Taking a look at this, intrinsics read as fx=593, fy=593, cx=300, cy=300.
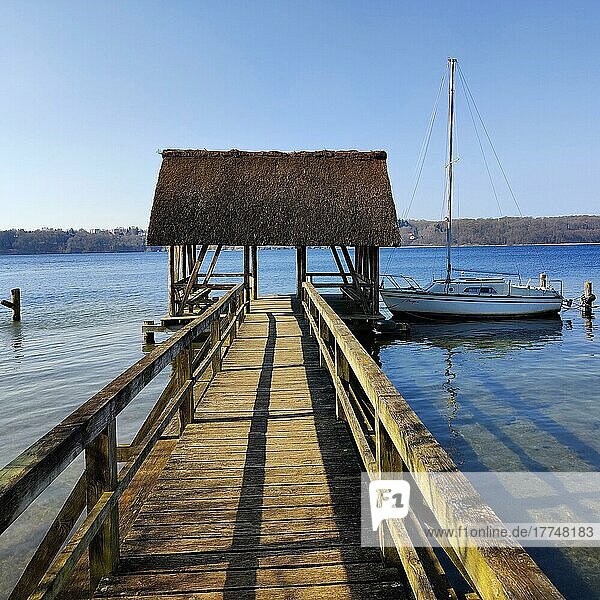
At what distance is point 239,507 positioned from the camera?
3.96 m

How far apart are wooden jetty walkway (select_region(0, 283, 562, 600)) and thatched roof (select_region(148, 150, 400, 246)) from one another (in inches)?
459

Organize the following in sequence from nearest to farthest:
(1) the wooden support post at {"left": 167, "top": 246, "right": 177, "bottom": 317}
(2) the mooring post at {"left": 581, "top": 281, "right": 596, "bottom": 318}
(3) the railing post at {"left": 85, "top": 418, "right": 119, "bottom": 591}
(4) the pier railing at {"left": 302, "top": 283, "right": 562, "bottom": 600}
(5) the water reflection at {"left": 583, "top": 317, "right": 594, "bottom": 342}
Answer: (4) the pier railing at {"left": 302, "top": 283, "right": 562, "bottom": 600}
(3) the railing post at {"left": 85, "top": 418, "right": 119, "bottom": 591}
(1) the wooden support post at {"left": 167, "top": 246, "right": 177, "bottom": 317}
(5) the water reflection at {"left": 583, "top": 317, "right": 594, "bottom": 342}
(2) the mooring post at {"left": 581, "top": 281, "right": 596, "bottom": 318}

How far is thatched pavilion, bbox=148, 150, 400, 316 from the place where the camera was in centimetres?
1731

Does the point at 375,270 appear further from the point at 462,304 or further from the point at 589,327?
the point at 589,327

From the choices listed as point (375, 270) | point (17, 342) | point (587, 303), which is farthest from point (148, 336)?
point (587, 303)

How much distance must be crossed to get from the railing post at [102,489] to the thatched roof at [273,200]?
46.2 feet

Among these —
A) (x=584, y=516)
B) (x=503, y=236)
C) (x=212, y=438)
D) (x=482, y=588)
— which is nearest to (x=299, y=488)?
(x=212, y=438)

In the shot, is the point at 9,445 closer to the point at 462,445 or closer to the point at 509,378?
the point at 462,445

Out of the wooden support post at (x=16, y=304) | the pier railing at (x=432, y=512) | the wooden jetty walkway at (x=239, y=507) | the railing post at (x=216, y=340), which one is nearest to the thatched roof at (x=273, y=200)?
the railing post at (x=216, y=340)

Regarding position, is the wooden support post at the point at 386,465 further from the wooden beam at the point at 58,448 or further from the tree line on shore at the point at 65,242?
the tree line on shore at the point at 65,242

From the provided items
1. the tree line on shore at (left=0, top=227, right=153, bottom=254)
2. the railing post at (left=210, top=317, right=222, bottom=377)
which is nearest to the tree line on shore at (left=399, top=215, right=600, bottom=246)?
the tree line on shore at (left=0, top=227, right=153, bottom=254)

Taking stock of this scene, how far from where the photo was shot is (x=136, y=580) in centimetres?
306

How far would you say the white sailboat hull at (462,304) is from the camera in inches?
981

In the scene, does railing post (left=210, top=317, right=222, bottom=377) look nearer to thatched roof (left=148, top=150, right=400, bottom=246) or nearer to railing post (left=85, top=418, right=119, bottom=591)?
railing post (left=85, top=418, right=119, bottom=591)
